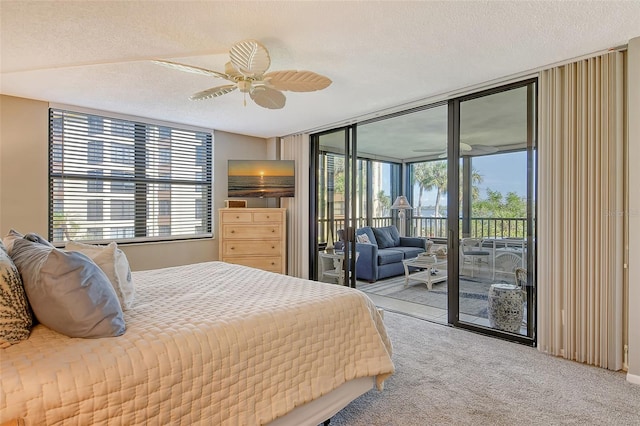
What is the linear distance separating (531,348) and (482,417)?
4.25 feet

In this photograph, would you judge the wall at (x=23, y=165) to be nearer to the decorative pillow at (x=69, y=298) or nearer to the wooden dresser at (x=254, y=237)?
the wooden dresser at (x=254, y=237)

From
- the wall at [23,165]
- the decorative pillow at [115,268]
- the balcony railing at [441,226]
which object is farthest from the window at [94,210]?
the balcony railing at [441,226]

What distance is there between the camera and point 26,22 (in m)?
2.09

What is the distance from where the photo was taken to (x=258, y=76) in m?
2.36

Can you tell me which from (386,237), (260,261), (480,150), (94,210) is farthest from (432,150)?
(94,210)

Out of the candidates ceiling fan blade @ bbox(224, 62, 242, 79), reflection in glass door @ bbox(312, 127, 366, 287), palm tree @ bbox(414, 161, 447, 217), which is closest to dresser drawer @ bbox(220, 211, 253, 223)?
reflection in glass door @ bbox(312, 127, 366, 287)

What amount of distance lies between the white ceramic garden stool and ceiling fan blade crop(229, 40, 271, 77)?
2.76 metres

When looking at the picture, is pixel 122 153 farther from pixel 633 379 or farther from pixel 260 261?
pixel 633 379

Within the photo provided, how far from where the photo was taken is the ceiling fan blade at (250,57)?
77.2 inches

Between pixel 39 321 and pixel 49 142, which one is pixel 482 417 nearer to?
Result: pixel 39 321

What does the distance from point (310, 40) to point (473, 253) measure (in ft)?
7.97

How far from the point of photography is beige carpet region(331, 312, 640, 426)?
1.89 meters

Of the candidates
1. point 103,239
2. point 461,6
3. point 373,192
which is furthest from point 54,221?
point 373,192

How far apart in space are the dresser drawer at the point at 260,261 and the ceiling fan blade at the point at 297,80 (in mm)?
2860
